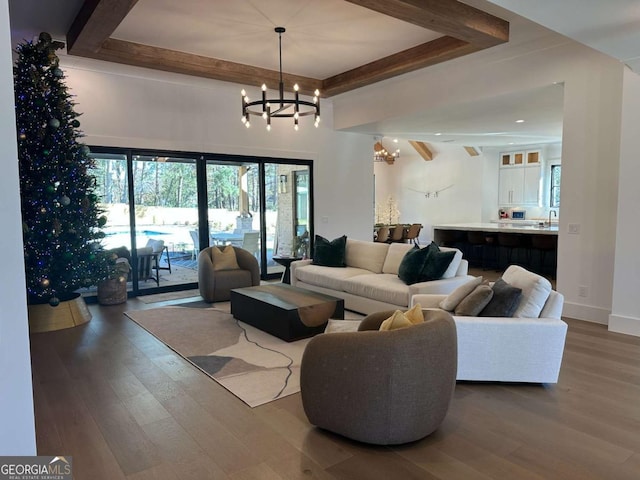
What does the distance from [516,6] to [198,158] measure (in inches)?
203

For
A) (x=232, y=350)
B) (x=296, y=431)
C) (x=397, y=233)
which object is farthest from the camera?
(x=397, y=233)

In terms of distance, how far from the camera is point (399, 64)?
591 centimetres

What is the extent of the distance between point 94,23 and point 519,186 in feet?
34.3

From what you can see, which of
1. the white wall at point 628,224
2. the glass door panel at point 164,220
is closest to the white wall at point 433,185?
the white wall at point 628,224

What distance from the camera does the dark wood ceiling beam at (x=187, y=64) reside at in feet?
17.4

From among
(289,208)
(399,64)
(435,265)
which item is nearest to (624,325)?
(435,265)

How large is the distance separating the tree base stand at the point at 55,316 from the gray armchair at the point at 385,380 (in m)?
3.64

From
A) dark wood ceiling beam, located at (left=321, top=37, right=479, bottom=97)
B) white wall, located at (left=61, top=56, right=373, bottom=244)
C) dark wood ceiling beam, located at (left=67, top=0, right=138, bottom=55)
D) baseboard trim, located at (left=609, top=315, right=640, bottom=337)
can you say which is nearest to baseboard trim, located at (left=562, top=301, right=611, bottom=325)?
baseboard trim, located at (left=609, top=315, right=640, bottom=337)

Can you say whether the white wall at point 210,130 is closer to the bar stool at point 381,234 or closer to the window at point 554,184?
the bar stool at point 381,234

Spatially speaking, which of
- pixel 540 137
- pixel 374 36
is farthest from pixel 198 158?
pixel 540 137

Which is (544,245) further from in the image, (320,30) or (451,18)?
(320,30)

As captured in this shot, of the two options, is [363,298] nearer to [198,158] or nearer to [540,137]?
[198,158]

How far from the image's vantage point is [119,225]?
627 cm

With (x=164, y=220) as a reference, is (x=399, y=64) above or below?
above
